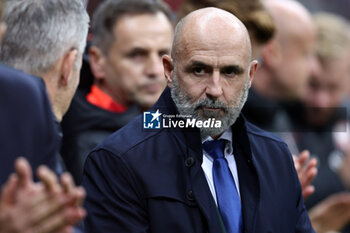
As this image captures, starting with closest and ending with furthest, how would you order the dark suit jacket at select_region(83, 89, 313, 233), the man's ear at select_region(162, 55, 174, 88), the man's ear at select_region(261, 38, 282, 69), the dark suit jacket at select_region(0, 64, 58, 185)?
the dark suit jacket at select_region(0, 64, 58, 185)
the dark suit jacket at select_region(83, 89, 313, 233)
the man's ear at select_region(162, 55, 174, 88)
the man's ear at select_region(261, 38, 282, 69)

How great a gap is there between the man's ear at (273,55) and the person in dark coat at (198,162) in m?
3.04

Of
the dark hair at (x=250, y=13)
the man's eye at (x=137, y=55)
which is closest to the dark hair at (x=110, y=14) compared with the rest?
the man's eye at (x=137, y=55)

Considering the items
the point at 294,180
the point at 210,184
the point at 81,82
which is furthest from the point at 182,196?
the point at 81,82

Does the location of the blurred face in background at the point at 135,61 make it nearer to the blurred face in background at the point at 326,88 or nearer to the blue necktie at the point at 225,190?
the blue necktie at the point at 225,190

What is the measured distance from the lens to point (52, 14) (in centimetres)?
436

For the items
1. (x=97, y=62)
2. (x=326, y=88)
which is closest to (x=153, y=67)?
(x=97, y=62)

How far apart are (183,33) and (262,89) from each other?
316 centimetres

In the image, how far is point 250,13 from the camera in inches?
222

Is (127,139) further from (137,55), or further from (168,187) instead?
(137,55)

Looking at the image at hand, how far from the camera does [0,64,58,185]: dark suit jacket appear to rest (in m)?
3.07

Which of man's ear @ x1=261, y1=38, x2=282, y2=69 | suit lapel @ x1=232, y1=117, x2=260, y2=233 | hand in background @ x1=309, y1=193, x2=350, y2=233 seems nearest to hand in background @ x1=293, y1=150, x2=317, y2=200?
suit lapel @ x1=232, y1=117, x2=260, y2=233

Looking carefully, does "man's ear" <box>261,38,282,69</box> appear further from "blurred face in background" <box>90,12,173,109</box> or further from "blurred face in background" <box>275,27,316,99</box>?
"blurred face in background" <box>90,12,173,109</box>

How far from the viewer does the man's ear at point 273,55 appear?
23.3 feet

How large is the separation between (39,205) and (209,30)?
4.62 feet
